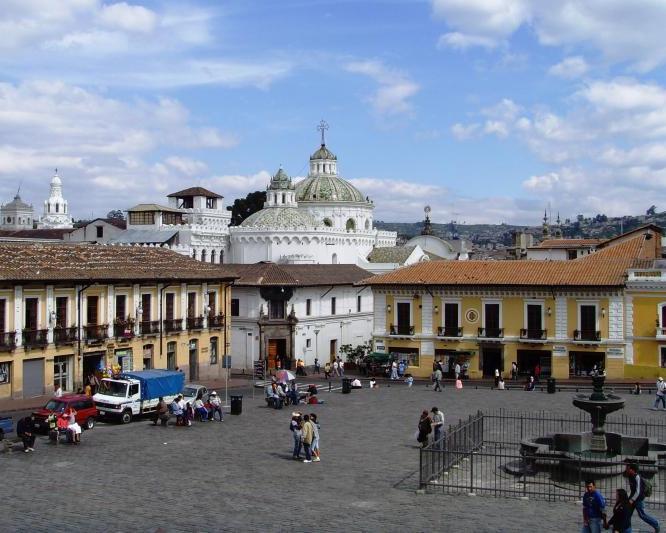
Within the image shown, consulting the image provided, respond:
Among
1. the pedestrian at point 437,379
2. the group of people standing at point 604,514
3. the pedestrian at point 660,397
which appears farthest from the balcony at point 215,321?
the group of people standing at point 604,514

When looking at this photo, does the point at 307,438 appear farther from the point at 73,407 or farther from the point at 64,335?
the point at 64,335

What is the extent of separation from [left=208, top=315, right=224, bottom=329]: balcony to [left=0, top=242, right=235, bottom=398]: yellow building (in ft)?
0.20

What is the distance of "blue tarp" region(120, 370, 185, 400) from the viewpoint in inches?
1255

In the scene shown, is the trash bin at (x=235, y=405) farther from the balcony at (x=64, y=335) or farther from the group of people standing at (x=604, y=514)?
the group of people standing at (x=604, y=514)

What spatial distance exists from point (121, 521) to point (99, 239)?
203 ft

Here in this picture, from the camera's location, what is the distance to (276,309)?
190ft

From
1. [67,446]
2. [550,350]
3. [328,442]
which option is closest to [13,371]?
[67,446]

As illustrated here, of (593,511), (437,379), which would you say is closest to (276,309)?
(437,379)

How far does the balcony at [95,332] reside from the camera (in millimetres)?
39781

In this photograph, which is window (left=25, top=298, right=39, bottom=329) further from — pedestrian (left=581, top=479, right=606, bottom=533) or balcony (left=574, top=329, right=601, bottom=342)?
pedestrian (left=581, top=479, right=606, bottom=533)

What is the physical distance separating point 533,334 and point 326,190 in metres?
47.2

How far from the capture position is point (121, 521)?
17.5 metres

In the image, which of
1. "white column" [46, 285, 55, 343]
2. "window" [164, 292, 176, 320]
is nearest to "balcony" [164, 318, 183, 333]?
"window" [164, 292, 176, 320]

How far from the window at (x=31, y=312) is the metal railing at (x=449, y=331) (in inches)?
862
